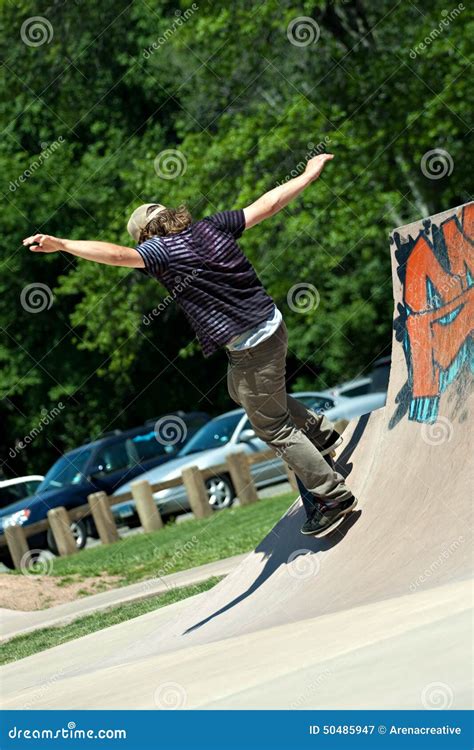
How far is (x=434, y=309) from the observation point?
666 cm

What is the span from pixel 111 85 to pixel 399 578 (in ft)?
107

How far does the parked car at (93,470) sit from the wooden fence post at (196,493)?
2.57 m

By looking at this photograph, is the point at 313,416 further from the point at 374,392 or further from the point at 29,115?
the point at 29,115

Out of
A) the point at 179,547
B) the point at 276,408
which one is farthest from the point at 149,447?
the point at 276,408

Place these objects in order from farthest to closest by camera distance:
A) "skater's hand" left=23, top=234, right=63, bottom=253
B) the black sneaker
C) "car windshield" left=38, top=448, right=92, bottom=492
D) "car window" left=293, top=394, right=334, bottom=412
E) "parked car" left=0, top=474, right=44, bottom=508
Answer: "parked car" left=0, top=474, right=44, bottom=508 < "car window" left=293, top=394, right=334, bottom=412 < "car windshield" left=38, top=448, right=92, bottom=492 < the black sneaker < "skater's hand" left=23, top=234, right=63, bottom=253

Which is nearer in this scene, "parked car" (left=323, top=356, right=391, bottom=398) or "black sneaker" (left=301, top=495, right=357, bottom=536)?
"black sneaker" (left=301, top=495, right=357, bottom=536)

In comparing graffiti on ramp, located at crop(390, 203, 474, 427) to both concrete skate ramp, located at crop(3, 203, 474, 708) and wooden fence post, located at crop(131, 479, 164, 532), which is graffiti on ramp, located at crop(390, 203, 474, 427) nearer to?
concrete skate ramp, located at crop(3, 203, 474, 708)

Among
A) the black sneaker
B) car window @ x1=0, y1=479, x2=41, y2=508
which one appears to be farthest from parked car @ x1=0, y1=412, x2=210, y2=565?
the black sneaker

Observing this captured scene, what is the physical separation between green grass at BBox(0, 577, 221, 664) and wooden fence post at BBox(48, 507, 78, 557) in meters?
8.47

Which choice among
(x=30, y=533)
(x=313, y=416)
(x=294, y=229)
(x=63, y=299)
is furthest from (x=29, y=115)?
(x=313, y=416)

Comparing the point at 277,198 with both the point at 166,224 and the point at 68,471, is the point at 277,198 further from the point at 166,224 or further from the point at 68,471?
the point at 68,471

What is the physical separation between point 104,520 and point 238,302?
12110 mm

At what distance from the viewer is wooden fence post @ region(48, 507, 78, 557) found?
17688 mm

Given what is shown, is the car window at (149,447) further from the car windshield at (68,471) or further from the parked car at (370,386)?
the parked car at (370,386)
